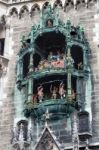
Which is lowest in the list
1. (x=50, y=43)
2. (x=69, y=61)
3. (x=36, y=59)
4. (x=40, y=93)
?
(x=40, y=93)

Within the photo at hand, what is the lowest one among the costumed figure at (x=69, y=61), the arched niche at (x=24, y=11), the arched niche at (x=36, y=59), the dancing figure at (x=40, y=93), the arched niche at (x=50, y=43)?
the dancing figure at (x=40, y=93)

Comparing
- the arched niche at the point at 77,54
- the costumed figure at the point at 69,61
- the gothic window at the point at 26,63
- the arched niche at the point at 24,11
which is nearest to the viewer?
the costumed figure at the point at 69,61

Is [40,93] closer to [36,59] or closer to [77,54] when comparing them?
[36,59]

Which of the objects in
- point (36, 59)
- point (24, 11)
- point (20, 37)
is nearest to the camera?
point (36, 59)

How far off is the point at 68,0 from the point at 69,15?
2.12 ft

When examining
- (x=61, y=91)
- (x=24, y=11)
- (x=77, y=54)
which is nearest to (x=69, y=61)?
(x=77, y=54)

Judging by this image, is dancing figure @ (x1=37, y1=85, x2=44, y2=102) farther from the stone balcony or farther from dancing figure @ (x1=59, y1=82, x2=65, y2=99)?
the stone balcony

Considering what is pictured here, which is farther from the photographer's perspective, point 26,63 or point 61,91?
point 26,63

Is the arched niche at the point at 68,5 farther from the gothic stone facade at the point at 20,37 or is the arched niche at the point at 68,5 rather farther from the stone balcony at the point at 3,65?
the stone balcony at the point at 3,65

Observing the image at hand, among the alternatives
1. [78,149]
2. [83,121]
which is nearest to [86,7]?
[83,121]

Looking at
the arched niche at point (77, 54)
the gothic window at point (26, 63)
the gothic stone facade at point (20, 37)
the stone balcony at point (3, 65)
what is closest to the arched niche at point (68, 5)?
the gothic stone facade at point (20, 37)

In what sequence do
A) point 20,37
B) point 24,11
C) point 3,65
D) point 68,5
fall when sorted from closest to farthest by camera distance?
point 3,65
point 20,37
point 68,5
point 24,11

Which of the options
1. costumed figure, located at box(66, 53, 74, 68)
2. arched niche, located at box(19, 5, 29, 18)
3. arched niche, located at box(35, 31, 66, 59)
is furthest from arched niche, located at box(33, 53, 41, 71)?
arched niche, located at box(19, 5, 29, 18)

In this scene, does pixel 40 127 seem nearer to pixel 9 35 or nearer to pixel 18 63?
pixel 18 63
